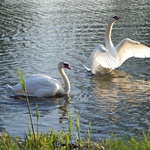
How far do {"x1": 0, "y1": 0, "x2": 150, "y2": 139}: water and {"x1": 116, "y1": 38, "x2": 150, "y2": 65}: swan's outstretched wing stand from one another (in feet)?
0.86

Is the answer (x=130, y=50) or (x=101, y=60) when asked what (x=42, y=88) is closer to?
(x=101, y=60)

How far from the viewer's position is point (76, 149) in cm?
809

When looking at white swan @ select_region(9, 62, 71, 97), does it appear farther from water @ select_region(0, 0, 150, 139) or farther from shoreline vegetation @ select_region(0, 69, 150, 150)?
shoreline vegetation @ select_region(0, 69, 150, 150)

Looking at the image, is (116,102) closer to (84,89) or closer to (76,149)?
(84,89)

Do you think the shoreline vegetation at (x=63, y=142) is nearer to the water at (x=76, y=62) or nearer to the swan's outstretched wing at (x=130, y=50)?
the water at (x=76, y=62)

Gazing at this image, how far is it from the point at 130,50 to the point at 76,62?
176 centimetres

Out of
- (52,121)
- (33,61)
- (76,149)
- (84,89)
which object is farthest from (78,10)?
(76,149)

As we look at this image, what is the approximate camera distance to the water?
1076cm

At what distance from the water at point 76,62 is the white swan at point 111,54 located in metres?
0.29

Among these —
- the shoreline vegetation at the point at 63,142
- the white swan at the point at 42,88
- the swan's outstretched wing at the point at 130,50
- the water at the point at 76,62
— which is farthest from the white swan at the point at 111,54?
the shoreline vegetation at the point at 63,142

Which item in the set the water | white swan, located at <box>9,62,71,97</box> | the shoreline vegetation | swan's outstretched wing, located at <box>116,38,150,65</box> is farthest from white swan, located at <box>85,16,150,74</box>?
the shoreline vegetation

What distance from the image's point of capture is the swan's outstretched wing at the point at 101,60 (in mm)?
14523

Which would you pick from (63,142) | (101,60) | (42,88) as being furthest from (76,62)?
(63,142)

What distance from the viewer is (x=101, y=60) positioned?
48.3 feet
